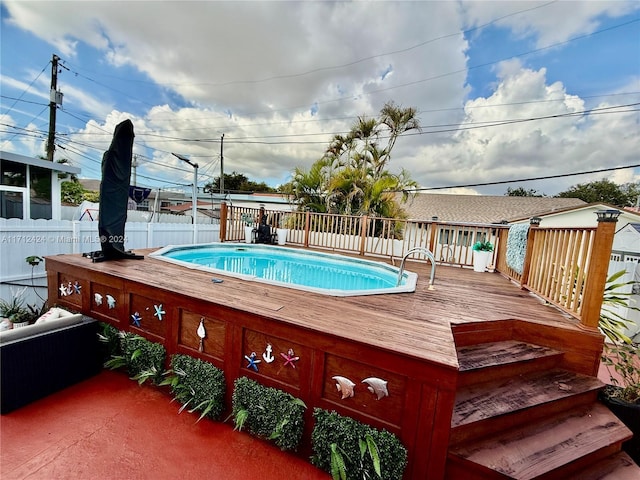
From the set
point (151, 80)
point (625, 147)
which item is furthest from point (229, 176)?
point (625, 147)

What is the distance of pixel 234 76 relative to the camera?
394 inches

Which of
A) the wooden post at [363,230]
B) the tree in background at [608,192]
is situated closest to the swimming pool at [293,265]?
the wooden post at [363,230]

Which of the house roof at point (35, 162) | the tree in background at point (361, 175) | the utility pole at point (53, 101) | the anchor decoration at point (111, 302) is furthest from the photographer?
the utility pole at point (53, 101)

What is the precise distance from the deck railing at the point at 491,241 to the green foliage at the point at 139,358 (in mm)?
4038

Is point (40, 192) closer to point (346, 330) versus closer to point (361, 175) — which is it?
point (361, 175)

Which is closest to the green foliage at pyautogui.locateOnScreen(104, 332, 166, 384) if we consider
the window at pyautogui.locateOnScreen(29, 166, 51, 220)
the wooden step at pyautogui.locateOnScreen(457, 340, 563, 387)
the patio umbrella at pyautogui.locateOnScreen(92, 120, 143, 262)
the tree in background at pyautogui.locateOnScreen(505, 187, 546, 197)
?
the patio umbrella at pyautogui.locateOnScreen(92, 120, 143, 262)

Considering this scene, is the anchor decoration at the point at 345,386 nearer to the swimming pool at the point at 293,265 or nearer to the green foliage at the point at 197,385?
the green foliage at the point at 197,385

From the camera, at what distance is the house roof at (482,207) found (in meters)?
17.0

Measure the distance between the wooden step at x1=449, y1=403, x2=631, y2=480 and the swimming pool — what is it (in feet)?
8.34

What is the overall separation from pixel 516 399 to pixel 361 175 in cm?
871

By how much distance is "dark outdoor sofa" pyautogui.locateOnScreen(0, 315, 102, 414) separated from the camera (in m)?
2.25

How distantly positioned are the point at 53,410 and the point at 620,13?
1148 cm

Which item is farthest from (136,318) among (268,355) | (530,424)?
(530,424)

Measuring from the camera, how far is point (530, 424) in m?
2.02
